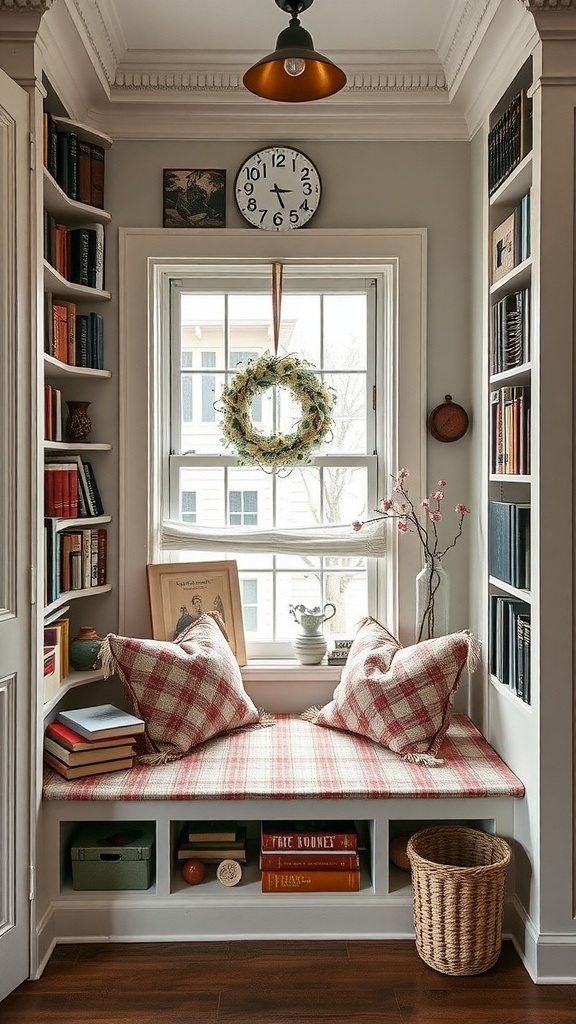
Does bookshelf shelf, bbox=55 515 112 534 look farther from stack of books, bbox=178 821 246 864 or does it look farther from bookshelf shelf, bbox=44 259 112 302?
stack of books, bbox=178 821 246 864

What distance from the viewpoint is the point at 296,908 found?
8.98 feet

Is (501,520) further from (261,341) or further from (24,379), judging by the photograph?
(24,379)

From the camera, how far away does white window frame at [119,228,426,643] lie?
133 inches

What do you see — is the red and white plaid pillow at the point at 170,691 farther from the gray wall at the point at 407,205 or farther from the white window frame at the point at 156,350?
the gray wall at the point at 407,205

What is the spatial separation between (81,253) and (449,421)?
1.51m

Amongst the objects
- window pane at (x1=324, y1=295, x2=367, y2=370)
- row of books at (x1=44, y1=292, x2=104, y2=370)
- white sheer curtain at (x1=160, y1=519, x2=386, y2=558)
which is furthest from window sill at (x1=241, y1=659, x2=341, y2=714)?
row of books at (x1=44, y1=292, x2=104, y2=370)

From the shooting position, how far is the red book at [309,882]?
275cm

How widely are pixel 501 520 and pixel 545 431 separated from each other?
0.51 metres

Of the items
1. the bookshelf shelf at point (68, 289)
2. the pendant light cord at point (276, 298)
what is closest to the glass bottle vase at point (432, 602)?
the pendant light cord at point (276, 298)

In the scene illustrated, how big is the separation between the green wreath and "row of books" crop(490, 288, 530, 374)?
70cm

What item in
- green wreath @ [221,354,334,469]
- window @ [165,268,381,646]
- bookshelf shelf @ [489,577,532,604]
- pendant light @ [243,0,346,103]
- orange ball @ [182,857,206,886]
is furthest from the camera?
window @ [165,268,381,646]

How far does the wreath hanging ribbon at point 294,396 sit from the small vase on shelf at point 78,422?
0.53 meters

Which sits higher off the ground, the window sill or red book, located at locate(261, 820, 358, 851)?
the window sill

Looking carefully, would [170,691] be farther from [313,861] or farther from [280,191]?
[280,191]
